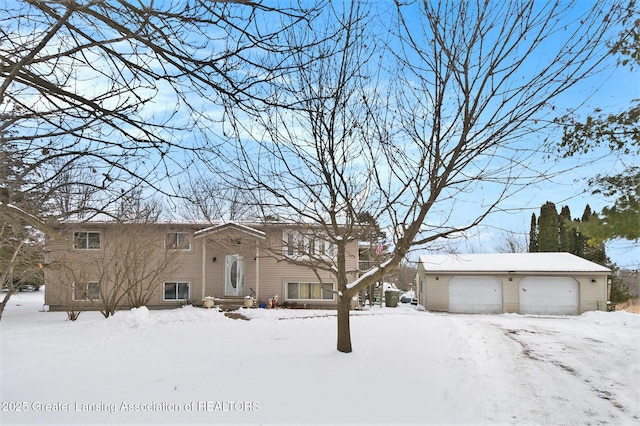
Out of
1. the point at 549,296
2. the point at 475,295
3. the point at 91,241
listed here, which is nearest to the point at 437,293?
the point at 475,295

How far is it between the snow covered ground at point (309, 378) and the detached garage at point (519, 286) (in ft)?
36.8

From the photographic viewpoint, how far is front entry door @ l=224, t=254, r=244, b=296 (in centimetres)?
2172

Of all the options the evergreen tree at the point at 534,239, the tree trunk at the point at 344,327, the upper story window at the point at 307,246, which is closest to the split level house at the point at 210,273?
the upper story window at the point at 307,246

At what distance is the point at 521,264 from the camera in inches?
967

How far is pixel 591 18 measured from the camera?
619cm

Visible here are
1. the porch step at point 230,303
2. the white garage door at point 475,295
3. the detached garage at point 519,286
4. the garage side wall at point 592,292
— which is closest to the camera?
the porch step at point 230,303

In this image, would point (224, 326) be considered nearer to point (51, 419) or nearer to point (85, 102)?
point (51, 419)

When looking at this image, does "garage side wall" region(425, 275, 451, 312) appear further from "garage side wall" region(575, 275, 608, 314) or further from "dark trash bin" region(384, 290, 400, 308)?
"garage side wall" region(575, 275, 608, 314)

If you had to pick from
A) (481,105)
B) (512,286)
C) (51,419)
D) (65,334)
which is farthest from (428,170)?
(512,286)

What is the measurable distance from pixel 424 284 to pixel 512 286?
187 inches

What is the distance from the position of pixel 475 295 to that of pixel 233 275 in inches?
519

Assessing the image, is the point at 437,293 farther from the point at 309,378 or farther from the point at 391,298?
the point at 309,378

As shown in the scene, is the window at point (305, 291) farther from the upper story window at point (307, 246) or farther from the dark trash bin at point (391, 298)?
the upper story window at point (307, 246)

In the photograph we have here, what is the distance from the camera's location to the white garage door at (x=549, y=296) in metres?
23.5
